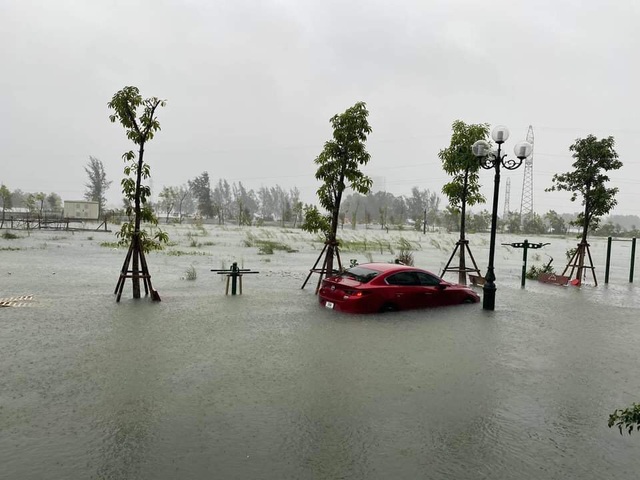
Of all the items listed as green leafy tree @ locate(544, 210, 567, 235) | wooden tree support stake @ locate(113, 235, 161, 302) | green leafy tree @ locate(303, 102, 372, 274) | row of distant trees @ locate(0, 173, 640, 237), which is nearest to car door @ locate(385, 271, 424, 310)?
green leafy tree @ locate(303, 102, 372, 274)

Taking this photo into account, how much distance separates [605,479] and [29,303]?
12214mm

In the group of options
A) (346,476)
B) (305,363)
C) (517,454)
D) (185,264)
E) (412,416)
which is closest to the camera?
(346,476)

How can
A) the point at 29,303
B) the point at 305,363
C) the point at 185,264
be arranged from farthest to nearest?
the point at 185,264
the point at 29,303
the point at 305,363

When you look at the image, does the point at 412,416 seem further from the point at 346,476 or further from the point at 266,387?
the point at 266,387

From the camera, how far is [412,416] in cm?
559

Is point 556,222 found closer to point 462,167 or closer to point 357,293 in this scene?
point 462,167

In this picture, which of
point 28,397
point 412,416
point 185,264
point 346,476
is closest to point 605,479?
point 412,416

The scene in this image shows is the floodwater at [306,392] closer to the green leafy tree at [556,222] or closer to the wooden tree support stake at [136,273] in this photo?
the wooden tree support stake at [136,273]

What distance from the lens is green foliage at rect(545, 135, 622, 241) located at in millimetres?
18547

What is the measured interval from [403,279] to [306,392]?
21.1 feet

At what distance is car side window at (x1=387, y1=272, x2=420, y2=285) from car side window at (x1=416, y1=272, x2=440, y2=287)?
0.16 meters

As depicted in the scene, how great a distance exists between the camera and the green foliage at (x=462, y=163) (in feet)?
57.2

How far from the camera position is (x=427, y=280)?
12.6m

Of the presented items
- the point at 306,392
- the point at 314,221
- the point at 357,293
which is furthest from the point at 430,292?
the point at 306,392
